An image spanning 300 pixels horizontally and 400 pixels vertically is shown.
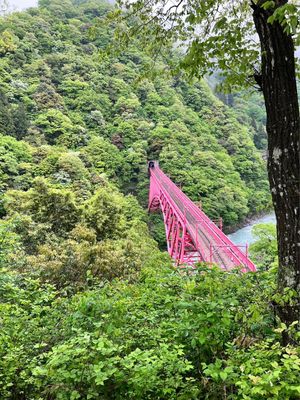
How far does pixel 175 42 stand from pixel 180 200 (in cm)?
1696

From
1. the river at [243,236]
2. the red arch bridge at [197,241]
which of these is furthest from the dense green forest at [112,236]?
the river at [243,236]

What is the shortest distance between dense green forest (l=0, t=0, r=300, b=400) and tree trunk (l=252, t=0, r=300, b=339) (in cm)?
27

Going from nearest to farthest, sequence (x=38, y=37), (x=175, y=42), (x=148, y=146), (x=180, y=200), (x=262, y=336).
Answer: (x=262, y=336) < (x=175, y=42) < (x=180, y=200) < (x=148, y=146) < (x=38, y=37)

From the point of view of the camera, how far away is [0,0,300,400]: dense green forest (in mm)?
1791

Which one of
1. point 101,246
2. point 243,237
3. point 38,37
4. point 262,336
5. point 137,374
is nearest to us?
point 137,374

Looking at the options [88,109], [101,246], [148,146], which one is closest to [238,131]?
[148,146]

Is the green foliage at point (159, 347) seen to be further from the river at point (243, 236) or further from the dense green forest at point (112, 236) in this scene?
the river at point (243, 236)

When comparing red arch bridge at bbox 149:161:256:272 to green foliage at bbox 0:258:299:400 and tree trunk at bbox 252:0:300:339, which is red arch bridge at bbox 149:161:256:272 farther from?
tree trunk at bbox 252:0:300:339

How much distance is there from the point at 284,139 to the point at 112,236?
11342 millimetres

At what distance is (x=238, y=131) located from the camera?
4588 centimetres

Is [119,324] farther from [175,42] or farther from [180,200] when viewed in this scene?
[180,200]

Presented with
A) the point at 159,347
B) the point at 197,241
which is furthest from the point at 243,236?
the point at 159,347

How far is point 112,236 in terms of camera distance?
13102 mm

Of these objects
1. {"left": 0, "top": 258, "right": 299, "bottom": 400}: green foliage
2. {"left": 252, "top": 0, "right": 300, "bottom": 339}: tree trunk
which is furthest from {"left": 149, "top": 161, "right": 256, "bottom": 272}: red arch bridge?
{"left": 252, "top": 0, "right": 300, "bottom": 339}: tree trunk
